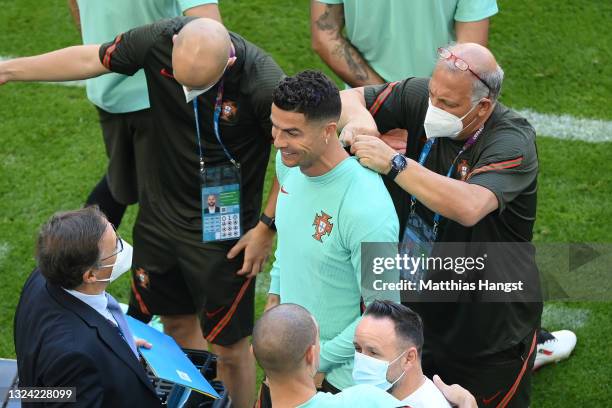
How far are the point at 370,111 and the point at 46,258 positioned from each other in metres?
1.48

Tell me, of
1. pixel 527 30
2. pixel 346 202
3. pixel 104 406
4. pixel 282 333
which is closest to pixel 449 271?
pixel 346 202

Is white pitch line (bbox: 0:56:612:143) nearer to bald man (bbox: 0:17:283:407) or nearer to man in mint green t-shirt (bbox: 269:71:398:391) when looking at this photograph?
bald man (bbox: 0:17:283:407)

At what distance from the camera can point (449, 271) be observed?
3781 mm

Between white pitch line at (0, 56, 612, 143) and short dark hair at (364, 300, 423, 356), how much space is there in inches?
147

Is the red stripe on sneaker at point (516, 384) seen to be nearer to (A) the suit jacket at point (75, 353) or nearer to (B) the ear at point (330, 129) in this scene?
(B) the ear at point (330, 129)

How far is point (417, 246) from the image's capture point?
3801 mm

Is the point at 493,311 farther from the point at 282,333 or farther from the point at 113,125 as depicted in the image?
the point at 113,125

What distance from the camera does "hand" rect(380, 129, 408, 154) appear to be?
3.98m

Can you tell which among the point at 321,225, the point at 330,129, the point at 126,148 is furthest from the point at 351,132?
the point at 126,148

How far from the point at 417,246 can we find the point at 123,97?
1.89 m

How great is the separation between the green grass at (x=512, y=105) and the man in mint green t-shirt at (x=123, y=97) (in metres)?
0.84

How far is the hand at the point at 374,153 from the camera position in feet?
11.3

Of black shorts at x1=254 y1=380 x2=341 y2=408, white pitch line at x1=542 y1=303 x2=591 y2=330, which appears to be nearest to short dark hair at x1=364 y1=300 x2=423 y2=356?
black shorts at x1=254 y1=380 x2=341 y2=408

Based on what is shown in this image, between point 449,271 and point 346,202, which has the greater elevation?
point 346,202
